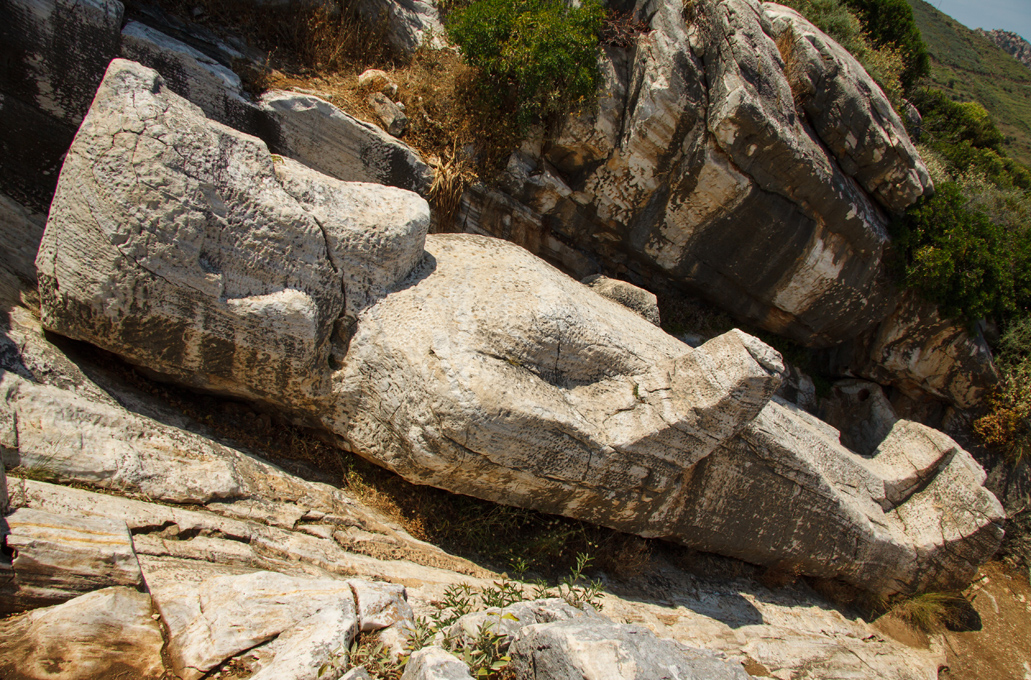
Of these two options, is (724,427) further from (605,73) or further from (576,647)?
(605,73)

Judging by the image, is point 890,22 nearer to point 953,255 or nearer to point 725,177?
point 953,255

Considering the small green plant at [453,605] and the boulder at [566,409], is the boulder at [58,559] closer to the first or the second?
the small green plant at [453,605]

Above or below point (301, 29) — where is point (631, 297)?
below

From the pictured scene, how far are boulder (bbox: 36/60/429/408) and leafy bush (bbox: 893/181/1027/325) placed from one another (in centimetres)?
807

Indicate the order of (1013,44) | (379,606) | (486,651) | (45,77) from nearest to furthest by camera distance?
(486,651), (379,606), (45,77), (1013,44)

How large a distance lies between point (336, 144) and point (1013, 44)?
71.1 m

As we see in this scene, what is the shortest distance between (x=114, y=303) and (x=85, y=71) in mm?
2729

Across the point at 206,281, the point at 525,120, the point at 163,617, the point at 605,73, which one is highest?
the point at 605,73

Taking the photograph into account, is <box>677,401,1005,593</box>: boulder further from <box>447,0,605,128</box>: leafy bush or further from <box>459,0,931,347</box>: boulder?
<box>447,0,605,128</box>: leafy bush

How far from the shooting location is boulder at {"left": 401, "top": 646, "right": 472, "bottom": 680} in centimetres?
305

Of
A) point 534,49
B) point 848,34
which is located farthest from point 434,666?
point 848,34

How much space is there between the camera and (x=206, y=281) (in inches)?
173

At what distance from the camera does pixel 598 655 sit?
331 cm

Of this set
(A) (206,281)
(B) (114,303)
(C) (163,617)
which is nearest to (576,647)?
(C) (163,617)
